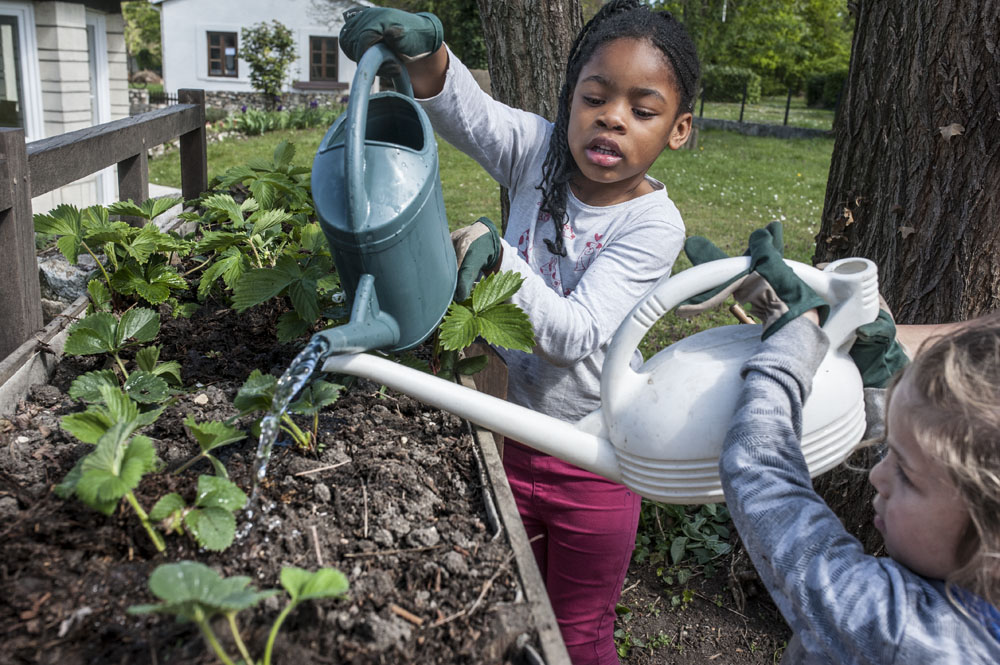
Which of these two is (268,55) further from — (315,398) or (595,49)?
(315,398)

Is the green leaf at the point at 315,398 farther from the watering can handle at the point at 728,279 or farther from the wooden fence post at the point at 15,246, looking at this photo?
the wooden fence post at the point at 15,246

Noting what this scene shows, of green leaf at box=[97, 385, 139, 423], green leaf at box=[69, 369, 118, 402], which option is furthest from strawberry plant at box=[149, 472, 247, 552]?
green leaf at box=[69, 369, 118, 402]

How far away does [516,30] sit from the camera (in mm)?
2547

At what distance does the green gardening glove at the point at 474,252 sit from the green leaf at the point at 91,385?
0.64m

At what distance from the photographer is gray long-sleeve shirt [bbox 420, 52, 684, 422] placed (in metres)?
1.45

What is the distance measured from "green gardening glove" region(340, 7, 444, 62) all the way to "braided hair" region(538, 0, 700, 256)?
1.04ft

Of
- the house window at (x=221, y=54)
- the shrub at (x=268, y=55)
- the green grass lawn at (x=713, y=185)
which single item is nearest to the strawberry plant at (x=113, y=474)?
the green grass lawn at (x=713, y=185)

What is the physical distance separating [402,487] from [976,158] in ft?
5.20

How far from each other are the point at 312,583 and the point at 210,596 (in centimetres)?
12

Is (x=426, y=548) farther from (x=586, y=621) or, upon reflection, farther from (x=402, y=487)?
(x=586, y=621)

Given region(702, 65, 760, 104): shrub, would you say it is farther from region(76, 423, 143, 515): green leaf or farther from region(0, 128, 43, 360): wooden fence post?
region(76, 423, 143, 515): green leaf

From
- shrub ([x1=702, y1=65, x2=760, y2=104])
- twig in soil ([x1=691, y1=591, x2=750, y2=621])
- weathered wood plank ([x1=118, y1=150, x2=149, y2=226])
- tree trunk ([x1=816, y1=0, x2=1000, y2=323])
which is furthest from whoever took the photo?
shrub ([x1=702, y1=65, x2=760, y2=104])

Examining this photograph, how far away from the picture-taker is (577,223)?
164 centimetres

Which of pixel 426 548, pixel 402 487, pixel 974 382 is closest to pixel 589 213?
pixel 402 487
